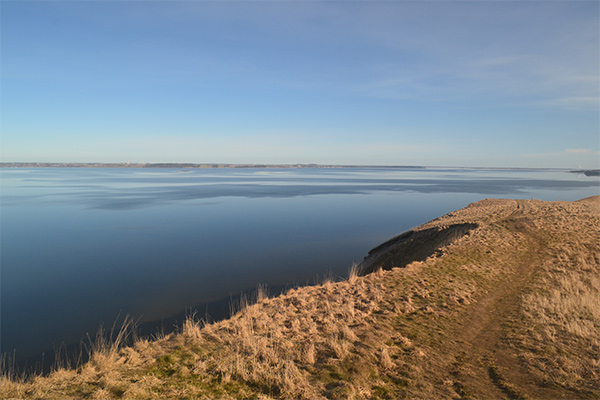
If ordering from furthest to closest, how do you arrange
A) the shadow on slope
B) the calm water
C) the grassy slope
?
1. the shadow on slope
2. the calm water
3. the grassy slope

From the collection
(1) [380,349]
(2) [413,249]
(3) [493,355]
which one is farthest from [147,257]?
(3) [493,355]

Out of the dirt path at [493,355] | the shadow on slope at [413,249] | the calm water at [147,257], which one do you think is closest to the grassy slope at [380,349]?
the dirt path at [493,355]

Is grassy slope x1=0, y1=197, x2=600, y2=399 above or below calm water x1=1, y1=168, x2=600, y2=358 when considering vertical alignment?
above

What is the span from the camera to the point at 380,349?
7102 mm

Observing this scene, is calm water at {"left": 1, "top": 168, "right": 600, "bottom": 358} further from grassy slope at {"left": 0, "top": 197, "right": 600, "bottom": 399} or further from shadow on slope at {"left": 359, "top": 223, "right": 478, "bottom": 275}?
grassy slope at {"left": 0, "top": 197, "right": 600, "bottom": 399}

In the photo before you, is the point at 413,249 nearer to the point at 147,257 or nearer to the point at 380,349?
the point at 380,349

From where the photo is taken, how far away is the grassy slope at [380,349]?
5699mm

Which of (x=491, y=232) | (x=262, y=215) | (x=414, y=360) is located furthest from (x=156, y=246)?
(x=491, y=232)

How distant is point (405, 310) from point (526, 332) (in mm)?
3031

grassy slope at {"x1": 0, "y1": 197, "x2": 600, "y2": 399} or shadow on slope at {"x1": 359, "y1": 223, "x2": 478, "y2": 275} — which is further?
shadow on slope at {"x1": 359, "y1": 223, "x2": 478, "y2": 275}

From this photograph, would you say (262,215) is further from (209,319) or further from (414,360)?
(414,360)

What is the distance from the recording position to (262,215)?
139 ft

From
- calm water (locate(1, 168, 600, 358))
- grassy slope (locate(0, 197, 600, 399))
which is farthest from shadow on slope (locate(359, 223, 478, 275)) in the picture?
grassy slope (locate(0, 197, 600, 399))

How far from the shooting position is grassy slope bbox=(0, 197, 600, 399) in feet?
18.7
